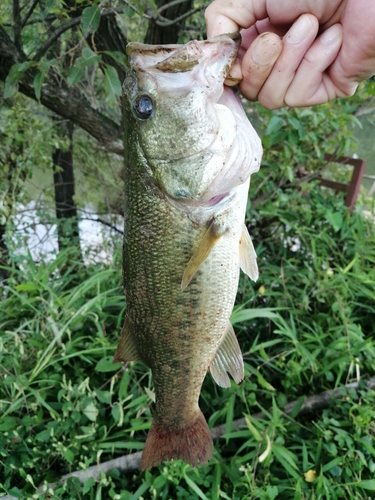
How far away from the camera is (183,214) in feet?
4.66

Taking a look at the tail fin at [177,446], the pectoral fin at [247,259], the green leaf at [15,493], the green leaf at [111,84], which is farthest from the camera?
the green leaf at [111,84]

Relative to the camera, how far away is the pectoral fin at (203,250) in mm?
1363

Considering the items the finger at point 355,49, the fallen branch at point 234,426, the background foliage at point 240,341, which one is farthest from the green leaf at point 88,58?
the fallen branch at point 234,426

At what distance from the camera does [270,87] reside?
4.55 feet

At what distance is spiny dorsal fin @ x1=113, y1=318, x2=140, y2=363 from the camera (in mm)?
1640

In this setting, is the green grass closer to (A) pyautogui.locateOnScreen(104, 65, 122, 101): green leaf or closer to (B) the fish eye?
(A) pyautogui.locateOnScreen(104, 65, 122, 101): green leaf

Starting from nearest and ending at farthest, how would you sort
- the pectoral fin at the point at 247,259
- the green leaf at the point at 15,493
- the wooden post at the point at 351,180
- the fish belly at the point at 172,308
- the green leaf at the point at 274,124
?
the fish belly at the point at 172,308 → the pectoral fin at the point at 247,259 → the green leaf at the point at 15,493 → the green leaf at the point at 274,124 → the wooden post at the point at 351,180

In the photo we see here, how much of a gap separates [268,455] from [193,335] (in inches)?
37.0

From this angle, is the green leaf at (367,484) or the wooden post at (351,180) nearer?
the green leaf at (367,484)

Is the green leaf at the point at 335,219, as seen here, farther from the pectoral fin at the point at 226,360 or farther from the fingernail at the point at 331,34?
the fingernail at the point at 331,34

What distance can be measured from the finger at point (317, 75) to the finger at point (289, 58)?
3cm

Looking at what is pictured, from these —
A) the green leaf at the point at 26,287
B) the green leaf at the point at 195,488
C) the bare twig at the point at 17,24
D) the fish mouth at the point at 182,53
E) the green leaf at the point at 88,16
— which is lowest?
the green leaf at the point at 195,488

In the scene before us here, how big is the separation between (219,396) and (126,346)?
1.12 metres

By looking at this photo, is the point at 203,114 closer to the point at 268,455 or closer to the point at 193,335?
the point at 193,335
